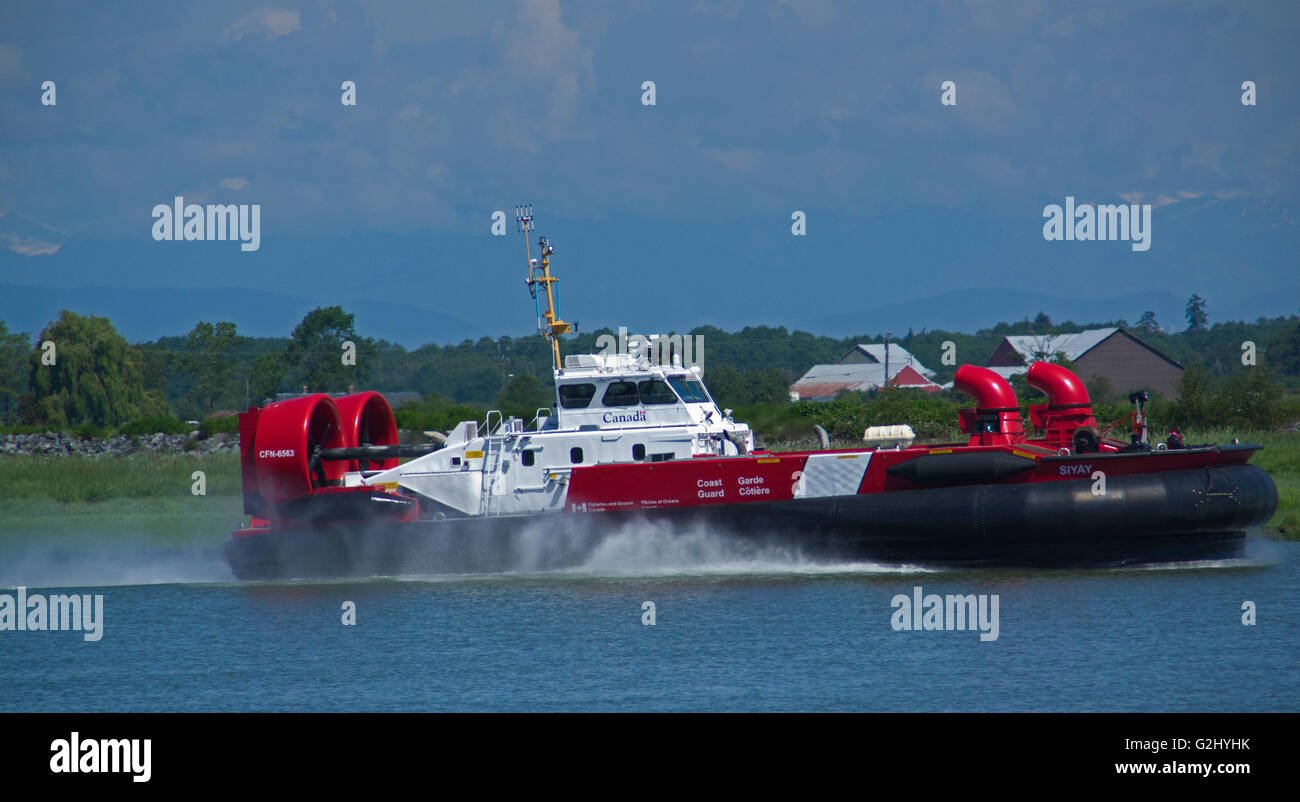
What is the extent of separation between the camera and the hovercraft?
47.6 ft

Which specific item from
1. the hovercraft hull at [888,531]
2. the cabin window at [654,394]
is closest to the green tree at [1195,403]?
the hovercraft hull at [888,531]

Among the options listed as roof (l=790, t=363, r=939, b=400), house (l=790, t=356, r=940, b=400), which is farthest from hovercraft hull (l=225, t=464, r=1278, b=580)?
roof (l=790, t=363, r=939, b=400)

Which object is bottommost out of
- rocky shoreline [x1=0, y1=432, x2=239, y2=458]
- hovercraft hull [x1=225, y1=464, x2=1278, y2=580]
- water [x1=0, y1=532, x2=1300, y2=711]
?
water [x1=0, y1=532, x2=1300, y2=711]

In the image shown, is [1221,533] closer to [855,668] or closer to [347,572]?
[855,668]

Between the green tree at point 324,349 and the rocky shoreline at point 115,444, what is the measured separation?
577 centimetres

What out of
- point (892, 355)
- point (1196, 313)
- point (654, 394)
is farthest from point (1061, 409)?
point (1196, 313)

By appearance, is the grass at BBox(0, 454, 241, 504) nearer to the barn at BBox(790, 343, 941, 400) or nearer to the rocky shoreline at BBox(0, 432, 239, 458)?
the rocky shoreline at BBox(0, 432, 239, 458)

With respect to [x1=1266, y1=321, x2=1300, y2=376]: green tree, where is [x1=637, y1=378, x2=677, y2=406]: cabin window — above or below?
below

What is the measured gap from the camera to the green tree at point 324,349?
40.8m

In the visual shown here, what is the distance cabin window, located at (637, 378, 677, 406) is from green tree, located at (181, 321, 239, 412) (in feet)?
117

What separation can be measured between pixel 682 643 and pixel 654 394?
4.52m

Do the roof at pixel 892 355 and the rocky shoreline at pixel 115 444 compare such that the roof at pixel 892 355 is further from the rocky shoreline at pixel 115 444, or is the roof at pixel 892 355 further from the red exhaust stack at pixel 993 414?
the red exhaust stack at pixel 993 414

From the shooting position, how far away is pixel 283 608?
596 inches

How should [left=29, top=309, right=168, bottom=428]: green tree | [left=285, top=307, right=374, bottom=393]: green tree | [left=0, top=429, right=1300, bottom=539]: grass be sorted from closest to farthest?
[left=0, top=429, right=1300, bottom=539]: grass → [left=285, top=307, right=374, bottom=393]: green tree → [left=29, top=309, right=168, bottom=428]: green tree
